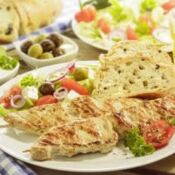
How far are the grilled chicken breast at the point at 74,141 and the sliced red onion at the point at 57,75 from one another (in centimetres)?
83

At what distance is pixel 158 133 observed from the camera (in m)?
2.89

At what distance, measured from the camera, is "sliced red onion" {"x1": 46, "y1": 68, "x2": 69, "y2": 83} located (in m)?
3.62

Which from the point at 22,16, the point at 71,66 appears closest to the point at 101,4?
the point at 22,16

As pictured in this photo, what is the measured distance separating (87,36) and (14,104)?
121 cm

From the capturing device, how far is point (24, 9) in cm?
456

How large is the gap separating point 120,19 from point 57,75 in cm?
119

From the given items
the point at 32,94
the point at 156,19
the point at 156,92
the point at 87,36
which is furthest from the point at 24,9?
the point at 156,92

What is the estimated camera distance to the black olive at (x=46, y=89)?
3.51m

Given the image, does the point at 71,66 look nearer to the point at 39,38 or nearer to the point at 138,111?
the point at 39,38

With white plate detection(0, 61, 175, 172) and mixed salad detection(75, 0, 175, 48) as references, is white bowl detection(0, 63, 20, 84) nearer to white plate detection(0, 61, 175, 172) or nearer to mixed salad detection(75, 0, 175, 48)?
mixed salad detection(75, 0, 175, 48)

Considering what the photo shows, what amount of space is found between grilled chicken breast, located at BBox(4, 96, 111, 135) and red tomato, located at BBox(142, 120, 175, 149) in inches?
8.5

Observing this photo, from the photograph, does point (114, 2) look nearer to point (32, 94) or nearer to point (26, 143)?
point (32, 94)

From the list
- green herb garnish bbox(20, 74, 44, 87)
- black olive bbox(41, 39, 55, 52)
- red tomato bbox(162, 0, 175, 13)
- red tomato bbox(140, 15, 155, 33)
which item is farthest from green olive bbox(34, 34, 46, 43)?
red tomato bbox(162, 0, 175, 13)

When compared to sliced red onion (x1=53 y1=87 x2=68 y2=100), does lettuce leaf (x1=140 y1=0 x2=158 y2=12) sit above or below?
below
